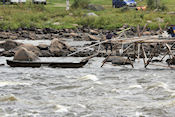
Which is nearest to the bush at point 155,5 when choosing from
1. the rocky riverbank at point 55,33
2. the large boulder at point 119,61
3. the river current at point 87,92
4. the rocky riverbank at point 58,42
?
the rocky riverbank at point 55,33

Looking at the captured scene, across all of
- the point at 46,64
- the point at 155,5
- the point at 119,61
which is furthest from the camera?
the point at 155,5

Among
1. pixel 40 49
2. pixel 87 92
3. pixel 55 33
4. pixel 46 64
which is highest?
pixel 87 92

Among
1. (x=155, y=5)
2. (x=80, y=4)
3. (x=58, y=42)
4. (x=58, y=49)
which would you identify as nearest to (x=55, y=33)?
(x=58, y=42)

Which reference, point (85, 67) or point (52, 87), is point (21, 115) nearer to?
point (52, 87)

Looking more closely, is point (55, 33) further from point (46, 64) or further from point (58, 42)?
point (46, 64)

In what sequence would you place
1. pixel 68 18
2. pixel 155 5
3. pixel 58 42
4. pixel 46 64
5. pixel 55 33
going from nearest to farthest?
pixel 46 64
pixel 58 42
pixel 55 33
pixel 68 18
pixel 155 5

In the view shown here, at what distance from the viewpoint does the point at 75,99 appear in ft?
63.9

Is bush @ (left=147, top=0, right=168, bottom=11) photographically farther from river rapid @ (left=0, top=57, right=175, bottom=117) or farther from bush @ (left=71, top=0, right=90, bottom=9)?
river rapid @ (left=0, top=57, right=175, bottom=117)

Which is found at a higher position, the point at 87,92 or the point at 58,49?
the point at 87,92

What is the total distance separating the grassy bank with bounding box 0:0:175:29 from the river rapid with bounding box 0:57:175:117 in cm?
3061

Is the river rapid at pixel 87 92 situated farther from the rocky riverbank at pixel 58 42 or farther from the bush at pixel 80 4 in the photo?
the bush at pixel 80 4

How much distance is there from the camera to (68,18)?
2530 inches

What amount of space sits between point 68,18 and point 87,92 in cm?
4395

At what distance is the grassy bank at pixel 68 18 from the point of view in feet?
195
